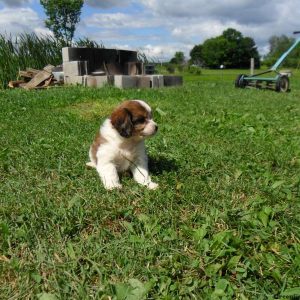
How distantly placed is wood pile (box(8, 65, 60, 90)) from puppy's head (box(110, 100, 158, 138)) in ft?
35.2

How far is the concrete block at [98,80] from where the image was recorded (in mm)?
13828

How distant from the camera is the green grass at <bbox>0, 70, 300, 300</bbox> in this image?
230cm

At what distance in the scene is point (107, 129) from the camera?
158 inches

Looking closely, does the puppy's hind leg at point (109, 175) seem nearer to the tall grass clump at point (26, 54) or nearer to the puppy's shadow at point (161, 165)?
the puppy's shadow at point (161, 165)

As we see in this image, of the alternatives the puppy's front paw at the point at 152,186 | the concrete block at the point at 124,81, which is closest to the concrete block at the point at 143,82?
the concrete block at the point at 124,81

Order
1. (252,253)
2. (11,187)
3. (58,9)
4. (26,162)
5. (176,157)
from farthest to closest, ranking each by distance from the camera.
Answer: (58,9) → (176,157) → (26,162) → (11,187) → (252,253)

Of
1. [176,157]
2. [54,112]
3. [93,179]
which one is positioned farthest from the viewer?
[54,112]

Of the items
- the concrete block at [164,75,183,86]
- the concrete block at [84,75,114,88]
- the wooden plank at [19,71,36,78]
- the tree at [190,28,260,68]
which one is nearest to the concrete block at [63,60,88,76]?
the concrete block at [84,75,114,88]

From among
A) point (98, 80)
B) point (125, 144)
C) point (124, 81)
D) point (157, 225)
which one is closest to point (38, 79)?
point (98, 80)

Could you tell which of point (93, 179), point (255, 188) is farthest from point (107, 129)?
point (255, 188)

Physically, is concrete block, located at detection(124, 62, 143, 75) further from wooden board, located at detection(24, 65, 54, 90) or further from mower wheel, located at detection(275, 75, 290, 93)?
mower wheel, located at detection(275, 75, 290, 93)

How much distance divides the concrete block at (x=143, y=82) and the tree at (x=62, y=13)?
4017 centimetres

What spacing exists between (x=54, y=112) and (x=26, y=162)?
403cm

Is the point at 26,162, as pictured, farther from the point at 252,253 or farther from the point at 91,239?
the point at 252,253
